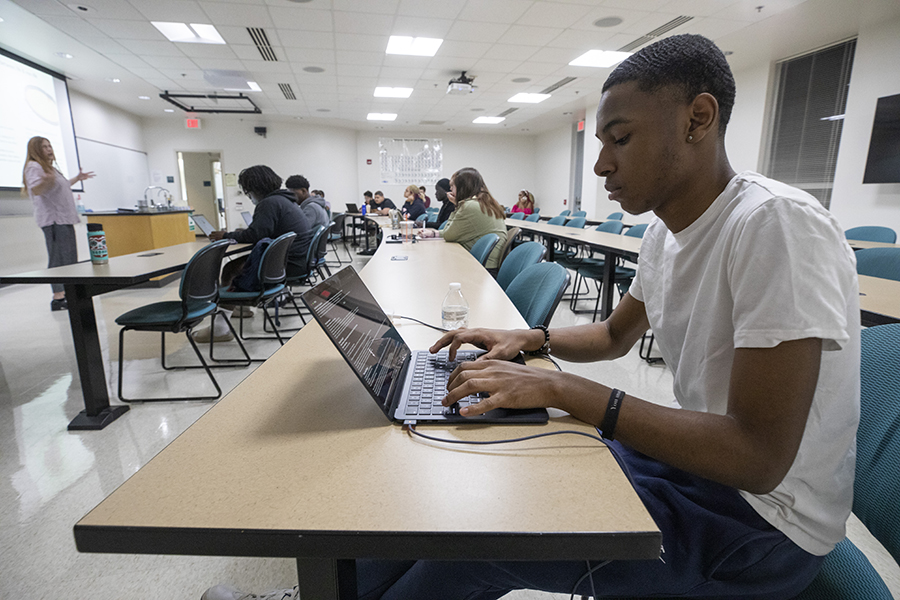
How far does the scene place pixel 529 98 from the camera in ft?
26.7

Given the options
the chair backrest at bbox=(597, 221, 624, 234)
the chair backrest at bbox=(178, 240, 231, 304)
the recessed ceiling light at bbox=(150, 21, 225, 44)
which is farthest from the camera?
the chair backrest at bbox=(597, 221, 624, 234)

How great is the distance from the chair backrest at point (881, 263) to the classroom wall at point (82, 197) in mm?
8378

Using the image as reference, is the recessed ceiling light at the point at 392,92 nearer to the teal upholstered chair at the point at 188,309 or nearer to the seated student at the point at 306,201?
the seated student at the point at 306,201

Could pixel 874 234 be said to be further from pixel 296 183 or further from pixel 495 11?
pixel 296 183

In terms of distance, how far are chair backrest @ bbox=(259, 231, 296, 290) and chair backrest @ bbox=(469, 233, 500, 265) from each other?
1273 millimetres

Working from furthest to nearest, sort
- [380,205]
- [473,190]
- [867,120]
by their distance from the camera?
1. [380,205]
2. [867,120]
3. [473,190]

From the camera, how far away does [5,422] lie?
212 centimetres

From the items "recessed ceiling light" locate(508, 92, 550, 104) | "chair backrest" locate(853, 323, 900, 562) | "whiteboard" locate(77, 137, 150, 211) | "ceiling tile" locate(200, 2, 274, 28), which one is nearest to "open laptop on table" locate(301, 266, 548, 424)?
"chair backrest" locate(853, 323, 900, 562)

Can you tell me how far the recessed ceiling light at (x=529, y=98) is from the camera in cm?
789

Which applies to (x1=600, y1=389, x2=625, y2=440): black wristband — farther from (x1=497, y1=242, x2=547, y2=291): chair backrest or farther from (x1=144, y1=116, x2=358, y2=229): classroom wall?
(x1=144, y1=116, x2=358, y2=229): classroom wall

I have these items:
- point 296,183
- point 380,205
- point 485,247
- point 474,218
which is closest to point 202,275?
point 485,247

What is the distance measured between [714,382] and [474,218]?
2.94 meters

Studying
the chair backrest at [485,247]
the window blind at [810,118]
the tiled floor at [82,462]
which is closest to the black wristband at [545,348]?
the tiled floor at [82,462]

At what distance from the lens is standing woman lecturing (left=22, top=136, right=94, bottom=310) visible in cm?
423
